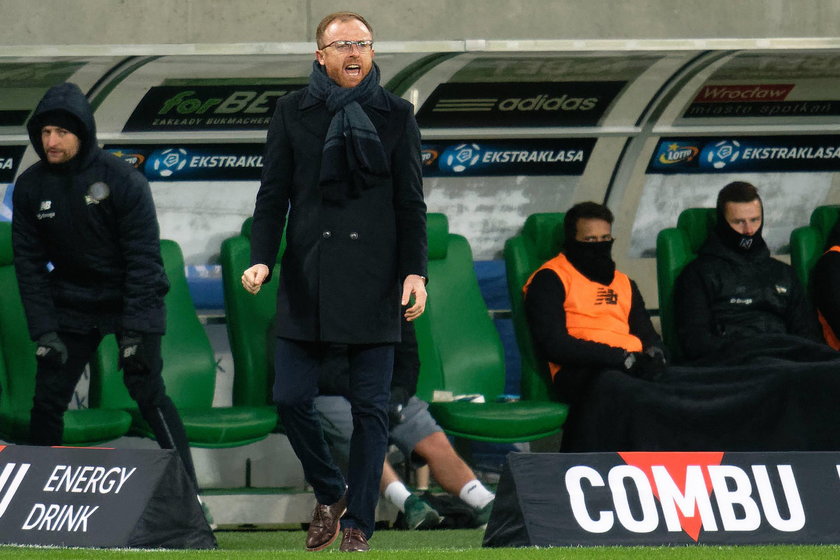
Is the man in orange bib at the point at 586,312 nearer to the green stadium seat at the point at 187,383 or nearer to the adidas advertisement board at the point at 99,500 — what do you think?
the green stadium seat at the point at 187,383

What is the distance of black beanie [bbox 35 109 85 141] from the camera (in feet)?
17.0

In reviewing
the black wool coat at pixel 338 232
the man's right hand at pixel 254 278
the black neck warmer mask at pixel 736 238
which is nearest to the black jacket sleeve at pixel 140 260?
the black wool coat at pixel 338 232

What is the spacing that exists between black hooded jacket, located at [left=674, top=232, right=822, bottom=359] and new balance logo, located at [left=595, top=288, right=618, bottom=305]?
13.5 inches

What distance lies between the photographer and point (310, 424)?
14.3 feet

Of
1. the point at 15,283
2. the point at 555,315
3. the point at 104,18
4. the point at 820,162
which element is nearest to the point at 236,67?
the point at 104,18

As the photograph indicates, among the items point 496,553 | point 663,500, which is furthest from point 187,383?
point 663,500

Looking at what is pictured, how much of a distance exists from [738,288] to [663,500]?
276 centimetres

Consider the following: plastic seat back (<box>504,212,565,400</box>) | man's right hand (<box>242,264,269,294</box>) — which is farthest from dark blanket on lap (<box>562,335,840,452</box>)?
man's right hand (<box>242,264,269,294</box>)

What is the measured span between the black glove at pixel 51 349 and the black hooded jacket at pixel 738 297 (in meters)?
2.75

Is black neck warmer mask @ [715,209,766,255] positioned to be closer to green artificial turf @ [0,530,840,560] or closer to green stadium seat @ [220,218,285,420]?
green stadium seat @ [220,218,285,420]

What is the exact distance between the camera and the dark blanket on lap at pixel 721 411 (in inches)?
232

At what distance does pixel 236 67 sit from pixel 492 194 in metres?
1.36

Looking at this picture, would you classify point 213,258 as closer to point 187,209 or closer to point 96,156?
point 187,209

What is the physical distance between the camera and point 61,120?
17.0 feet
